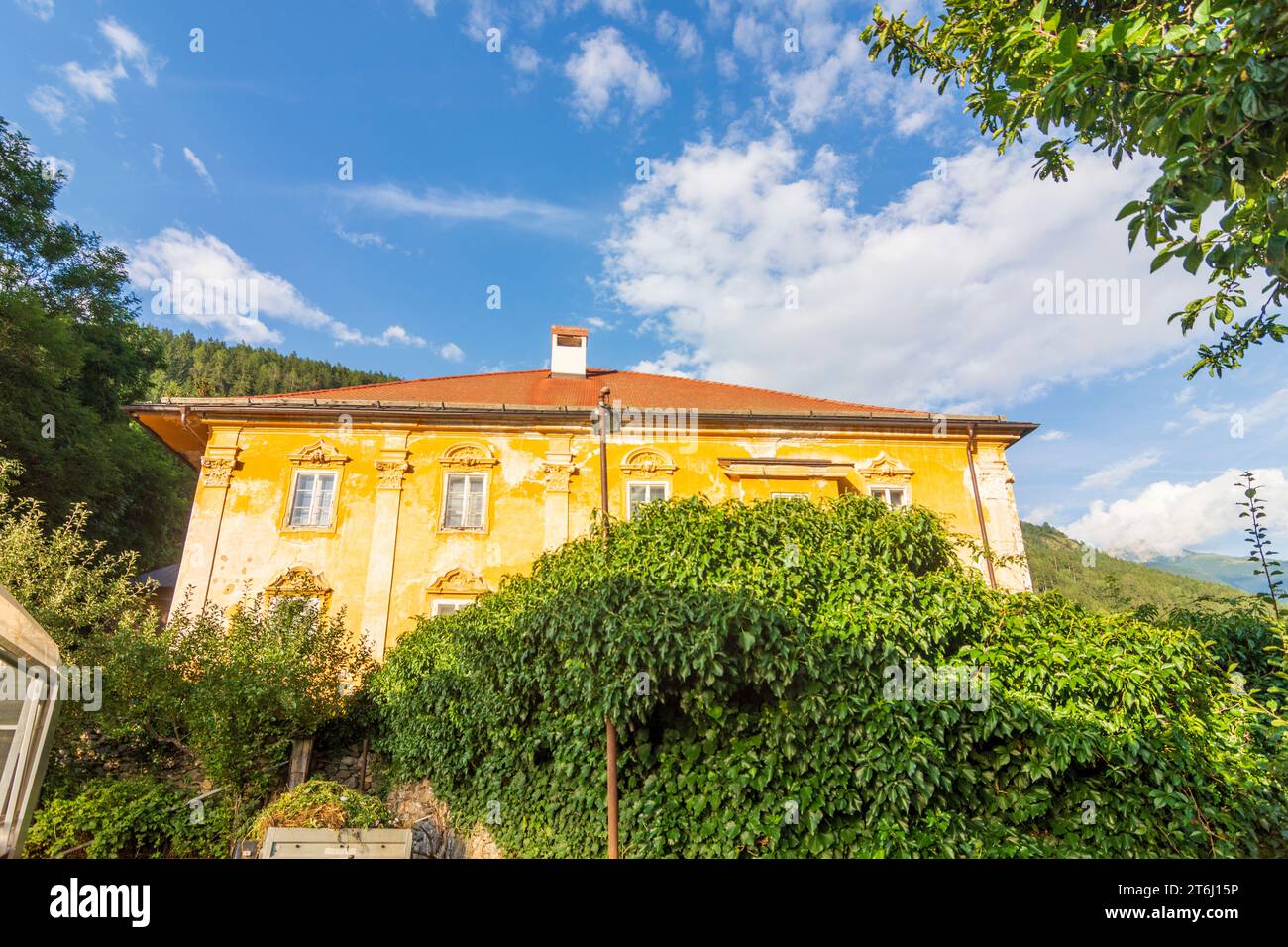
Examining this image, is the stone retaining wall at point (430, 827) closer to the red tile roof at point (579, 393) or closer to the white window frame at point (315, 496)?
the white window frame at point (315, 496)

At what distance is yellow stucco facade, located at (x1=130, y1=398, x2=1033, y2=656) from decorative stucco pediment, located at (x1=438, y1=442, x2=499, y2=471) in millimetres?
35

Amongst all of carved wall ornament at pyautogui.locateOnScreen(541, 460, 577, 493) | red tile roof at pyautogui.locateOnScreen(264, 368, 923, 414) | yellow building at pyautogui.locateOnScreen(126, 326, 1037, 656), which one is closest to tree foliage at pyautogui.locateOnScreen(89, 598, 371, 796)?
yellow building at pyautogui.locateOnScreen(126, 326, 1037, 656)

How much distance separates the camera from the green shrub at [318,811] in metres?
7.69

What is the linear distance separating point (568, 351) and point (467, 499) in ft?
22.7

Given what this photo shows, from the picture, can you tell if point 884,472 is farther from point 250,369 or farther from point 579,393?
point 250,369

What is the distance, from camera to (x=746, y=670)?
7.20m

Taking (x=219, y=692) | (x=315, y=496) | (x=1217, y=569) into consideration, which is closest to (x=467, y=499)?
(x=315, y=496)

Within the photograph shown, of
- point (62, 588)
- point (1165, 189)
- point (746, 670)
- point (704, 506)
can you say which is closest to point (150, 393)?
point (62, 588)

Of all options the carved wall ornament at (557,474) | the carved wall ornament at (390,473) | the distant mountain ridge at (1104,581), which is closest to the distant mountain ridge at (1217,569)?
the distant mountain ridge at (1104,581)

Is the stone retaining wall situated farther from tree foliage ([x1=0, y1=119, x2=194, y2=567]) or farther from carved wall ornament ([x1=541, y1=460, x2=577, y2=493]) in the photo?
tree foliage ([x1=0, y1=119, x2=194, y2=567])

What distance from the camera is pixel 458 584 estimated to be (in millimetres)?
14648

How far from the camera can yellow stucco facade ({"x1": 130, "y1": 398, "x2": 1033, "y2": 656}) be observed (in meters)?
14.5

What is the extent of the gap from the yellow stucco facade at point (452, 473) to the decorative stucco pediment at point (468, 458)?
0.03 meters
